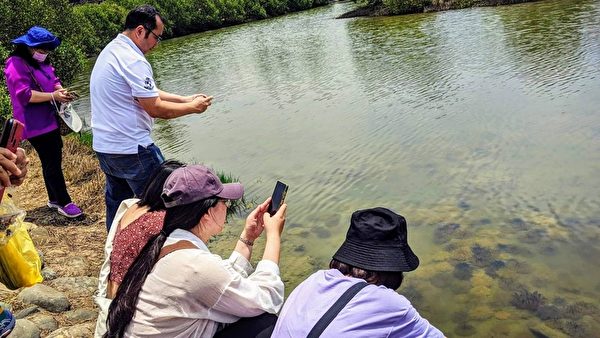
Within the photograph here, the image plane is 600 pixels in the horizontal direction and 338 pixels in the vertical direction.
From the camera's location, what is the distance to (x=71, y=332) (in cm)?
319

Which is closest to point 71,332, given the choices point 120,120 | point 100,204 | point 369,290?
point 120,120

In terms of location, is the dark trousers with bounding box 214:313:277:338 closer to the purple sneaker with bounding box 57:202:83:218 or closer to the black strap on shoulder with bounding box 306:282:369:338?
the black strap on shoulder with bounding box 306:282:369:338

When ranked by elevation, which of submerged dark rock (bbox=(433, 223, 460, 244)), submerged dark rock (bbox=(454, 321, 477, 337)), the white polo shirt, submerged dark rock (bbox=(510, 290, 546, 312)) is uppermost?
the white polo shirt

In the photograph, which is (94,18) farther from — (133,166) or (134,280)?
(134,280)

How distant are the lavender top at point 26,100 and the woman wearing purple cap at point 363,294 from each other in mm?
3533

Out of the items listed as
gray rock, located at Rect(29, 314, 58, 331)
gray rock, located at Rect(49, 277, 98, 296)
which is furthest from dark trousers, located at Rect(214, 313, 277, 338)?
gray rock, located at Rect(49, 277, 98, 296)

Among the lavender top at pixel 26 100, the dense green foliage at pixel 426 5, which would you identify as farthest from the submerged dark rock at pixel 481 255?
the dense green foliage at pixel 426 5

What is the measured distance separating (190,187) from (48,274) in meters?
2.32

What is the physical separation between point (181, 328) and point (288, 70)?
39.1ft

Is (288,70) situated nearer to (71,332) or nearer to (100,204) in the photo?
(100,204)

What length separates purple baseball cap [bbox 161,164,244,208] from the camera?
91.7 inches

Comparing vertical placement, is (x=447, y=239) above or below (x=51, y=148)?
below

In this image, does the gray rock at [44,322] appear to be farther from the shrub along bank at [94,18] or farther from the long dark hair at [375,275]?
the shrub along bank at [94,18]

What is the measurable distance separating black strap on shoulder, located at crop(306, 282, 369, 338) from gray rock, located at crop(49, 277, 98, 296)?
Answer: 8.56ft
